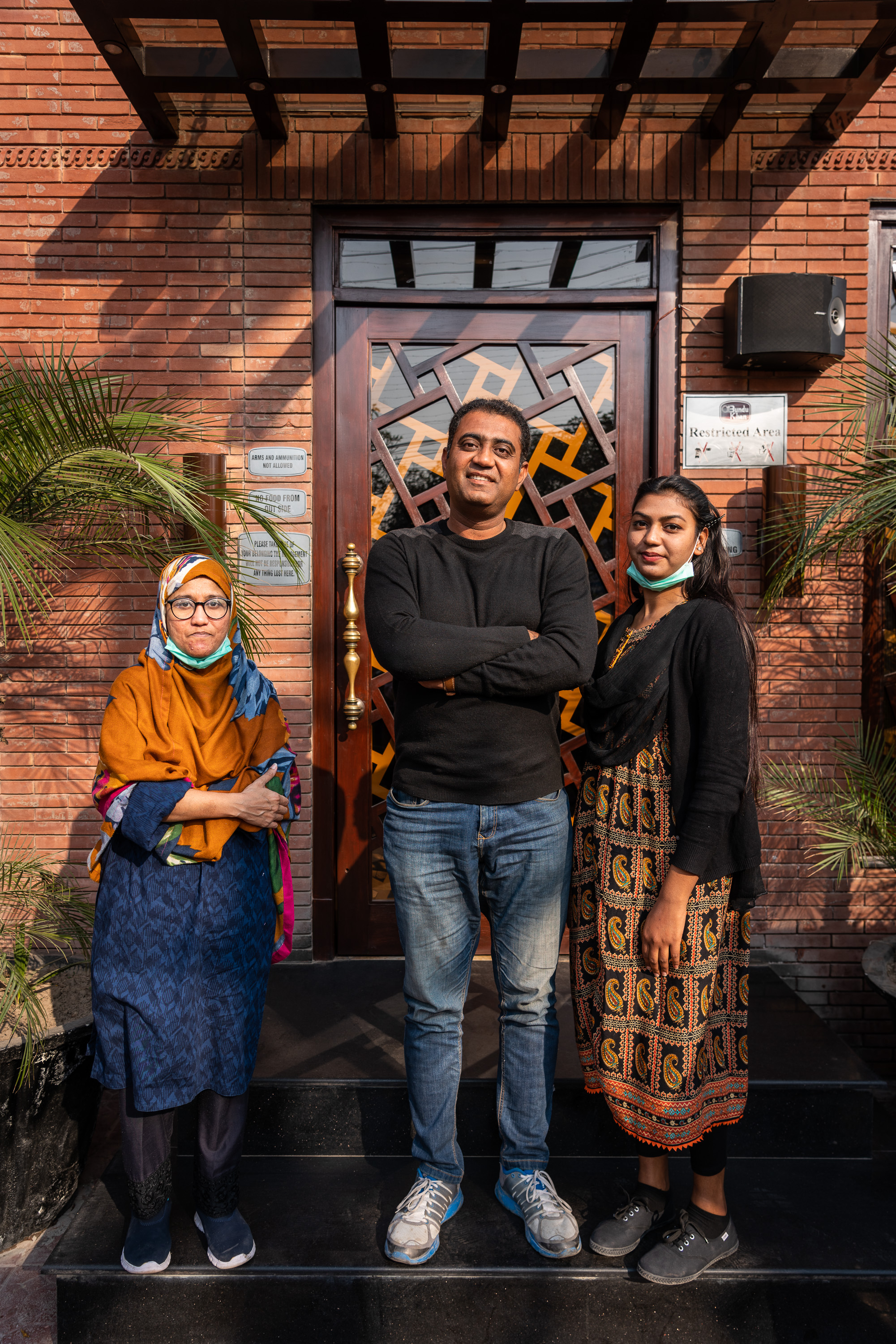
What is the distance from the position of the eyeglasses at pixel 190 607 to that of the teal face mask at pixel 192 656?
0.07 metres

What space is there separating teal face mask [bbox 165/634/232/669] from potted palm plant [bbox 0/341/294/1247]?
57 cm

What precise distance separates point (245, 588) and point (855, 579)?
2.66 m

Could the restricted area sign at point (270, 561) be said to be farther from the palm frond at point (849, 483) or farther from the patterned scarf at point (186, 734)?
the palm frond at point (849, 483)

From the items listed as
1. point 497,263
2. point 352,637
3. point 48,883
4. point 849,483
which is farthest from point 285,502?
point 849,483

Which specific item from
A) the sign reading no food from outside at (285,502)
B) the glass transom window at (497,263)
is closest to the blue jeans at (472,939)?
the sign reading no food from outside at (285,502)

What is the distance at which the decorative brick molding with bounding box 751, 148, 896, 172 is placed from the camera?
3.53 meters

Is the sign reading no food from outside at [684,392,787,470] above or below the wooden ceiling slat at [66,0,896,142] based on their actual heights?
below

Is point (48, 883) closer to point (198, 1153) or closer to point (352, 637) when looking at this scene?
point (198, 1153)

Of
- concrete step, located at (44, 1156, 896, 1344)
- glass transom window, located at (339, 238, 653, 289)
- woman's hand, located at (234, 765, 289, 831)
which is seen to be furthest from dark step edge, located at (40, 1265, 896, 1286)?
glass transom window, located at (339, 238, 653, 289)

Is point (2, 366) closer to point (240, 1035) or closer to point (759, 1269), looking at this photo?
point (240, 1035)

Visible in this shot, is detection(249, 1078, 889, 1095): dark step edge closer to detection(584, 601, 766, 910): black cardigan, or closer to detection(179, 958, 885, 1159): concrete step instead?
detection(179, 958, 885, 1159): concrete step

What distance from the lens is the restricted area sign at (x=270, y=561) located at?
3.54 meters

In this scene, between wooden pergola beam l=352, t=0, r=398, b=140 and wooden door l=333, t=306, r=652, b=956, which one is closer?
wooden pergola beam l=352, t=0, r=398, b=140

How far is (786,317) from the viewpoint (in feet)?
11.0
